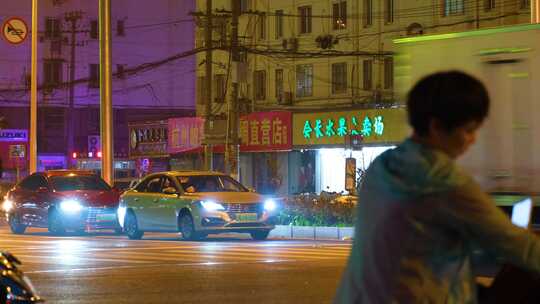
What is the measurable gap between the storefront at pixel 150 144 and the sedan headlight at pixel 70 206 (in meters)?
31.9

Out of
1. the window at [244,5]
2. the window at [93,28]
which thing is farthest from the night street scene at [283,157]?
the window at [244,5]

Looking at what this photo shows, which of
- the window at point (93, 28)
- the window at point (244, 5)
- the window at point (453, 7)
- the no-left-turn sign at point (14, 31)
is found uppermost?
the window at point (93, 28)

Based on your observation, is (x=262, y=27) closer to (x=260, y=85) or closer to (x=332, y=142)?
(x=260, y=85)

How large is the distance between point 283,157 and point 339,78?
4593 mm

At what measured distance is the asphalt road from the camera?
13.3 metres

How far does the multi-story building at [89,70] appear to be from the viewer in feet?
246

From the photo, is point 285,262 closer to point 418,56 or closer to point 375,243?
point 418,56

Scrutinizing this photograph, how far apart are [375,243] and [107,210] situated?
24.9 metres

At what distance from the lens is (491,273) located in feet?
36.2

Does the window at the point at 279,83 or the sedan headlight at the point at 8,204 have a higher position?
the window at the point at 279,83

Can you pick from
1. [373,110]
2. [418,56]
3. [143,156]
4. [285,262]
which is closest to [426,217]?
[418,56]

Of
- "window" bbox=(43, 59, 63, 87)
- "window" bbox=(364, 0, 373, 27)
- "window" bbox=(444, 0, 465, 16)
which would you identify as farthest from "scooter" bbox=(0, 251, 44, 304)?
"window" bbox=(43, 59, 63, 87)

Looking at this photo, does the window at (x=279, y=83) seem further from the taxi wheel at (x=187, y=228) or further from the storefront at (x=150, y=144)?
the taxi wheel at (x=187, y=228)

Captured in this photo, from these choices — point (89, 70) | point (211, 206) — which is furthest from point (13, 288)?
point (89, 70)
